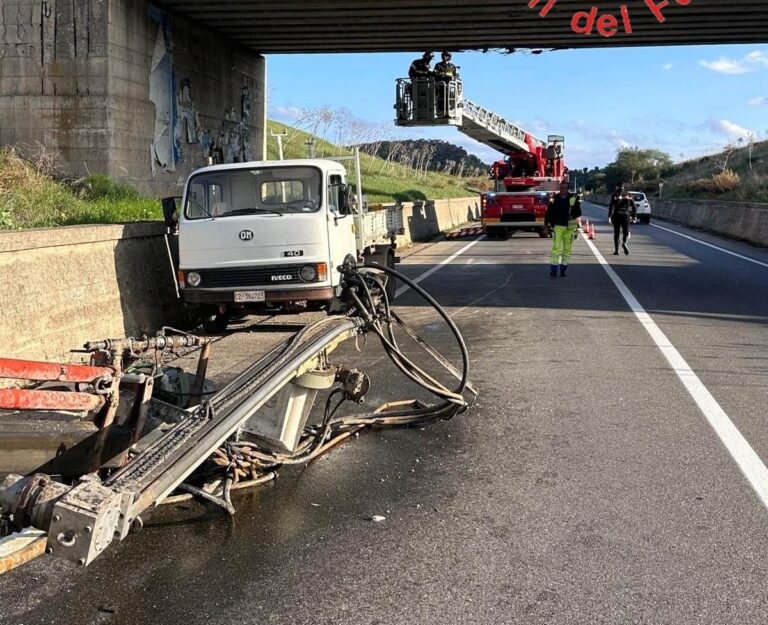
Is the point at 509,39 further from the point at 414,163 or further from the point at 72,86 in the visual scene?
the point at 414,163

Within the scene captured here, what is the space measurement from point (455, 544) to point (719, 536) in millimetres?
1310

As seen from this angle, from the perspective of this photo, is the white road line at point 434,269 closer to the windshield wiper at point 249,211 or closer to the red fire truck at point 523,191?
the red fire truck at point 523,191

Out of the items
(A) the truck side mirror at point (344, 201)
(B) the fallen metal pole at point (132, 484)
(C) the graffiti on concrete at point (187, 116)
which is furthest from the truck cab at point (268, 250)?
(C) the graffiti on concrete at point (187, 116)

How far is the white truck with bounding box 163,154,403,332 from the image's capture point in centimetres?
966

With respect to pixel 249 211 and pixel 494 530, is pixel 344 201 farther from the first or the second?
pixel 494 530

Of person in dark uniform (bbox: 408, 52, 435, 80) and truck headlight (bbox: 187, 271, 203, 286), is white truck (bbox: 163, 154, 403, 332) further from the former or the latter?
person in dark uniform (bbox: 408, 52, 435, 80)

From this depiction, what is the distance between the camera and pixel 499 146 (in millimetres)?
34125

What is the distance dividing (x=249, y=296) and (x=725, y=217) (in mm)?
27006

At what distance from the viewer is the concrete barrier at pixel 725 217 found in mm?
26578

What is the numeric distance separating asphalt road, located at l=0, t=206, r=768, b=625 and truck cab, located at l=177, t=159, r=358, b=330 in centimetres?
225

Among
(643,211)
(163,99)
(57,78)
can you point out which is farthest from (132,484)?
(643,211)

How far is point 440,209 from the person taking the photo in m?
32.8

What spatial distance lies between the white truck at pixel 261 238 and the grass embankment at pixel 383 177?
59.3 feet

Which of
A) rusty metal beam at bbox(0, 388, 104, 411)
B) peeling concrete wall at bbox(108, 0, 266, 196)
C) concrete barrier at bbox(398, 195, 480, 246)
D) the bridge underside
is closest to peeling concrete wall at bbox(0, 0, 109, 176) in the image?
peeling concrete wall at bbox(108, 0, 266, 196)
